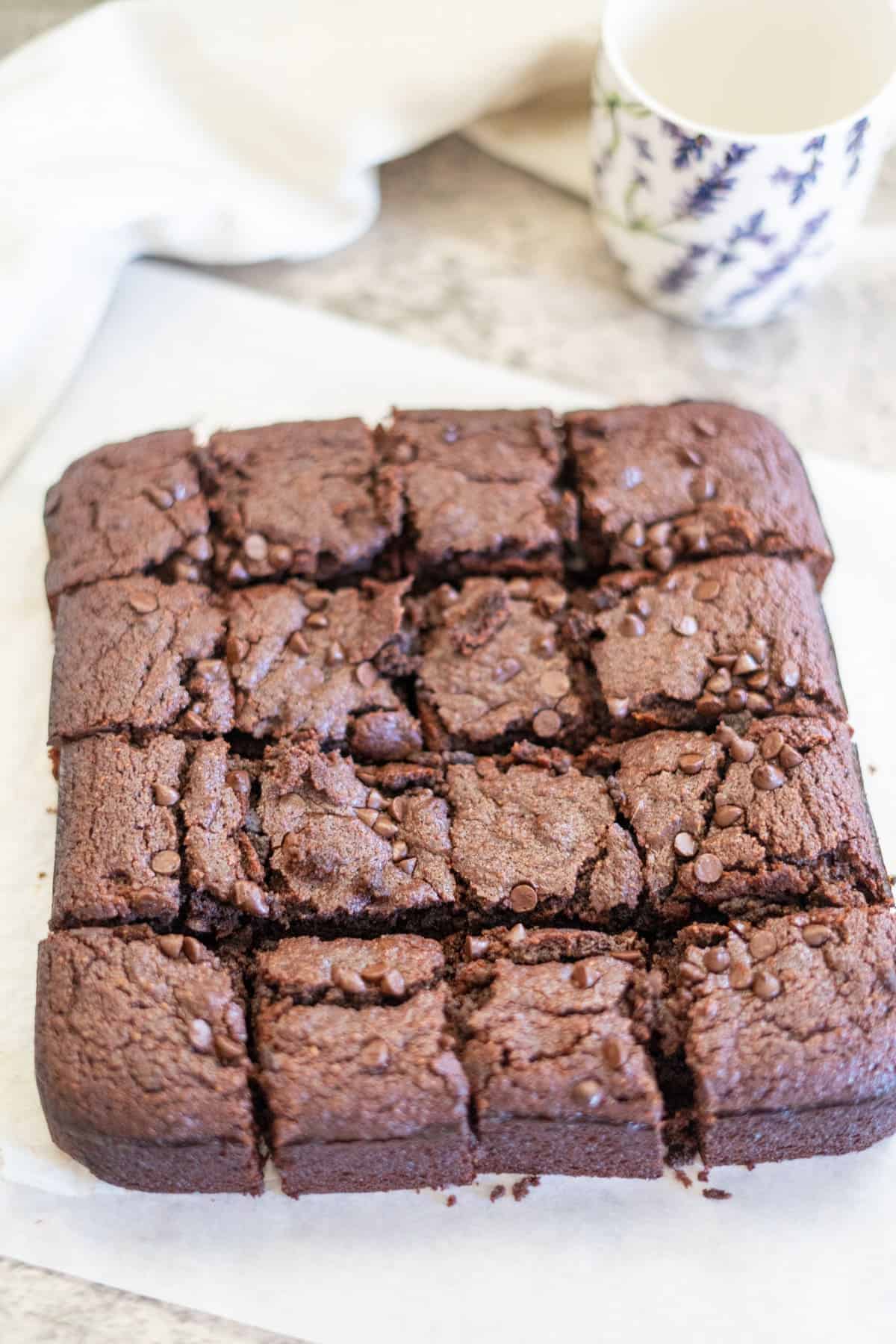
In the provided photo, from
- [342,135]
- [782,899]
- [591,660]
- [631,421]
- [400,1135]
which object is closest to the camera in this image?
[400,1135]

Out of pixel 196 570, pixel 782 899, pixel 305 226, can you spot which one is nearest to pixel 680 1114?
pixel 782 899

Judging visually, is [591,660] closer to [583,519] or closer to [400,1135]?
[583,519]

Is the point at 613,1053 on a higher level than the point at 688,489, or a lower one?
lower

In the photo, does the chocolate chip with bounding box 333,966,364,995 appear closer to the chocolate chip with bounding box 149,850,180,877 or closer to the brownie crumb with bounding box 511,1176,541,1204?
the chocolate chip with bounding box 149,850,180,877

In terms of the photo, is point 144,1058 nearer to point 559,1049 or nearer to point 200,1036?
point 200,1036

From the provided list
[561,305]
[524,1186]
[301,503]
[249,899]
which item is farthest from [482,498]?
[524,1186]

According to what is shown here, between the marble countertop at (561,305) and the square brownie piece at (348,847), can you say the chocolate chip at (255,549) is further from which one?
the marble countertop at (561,305)

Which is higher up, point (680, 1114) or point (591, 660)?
point (591, 660)

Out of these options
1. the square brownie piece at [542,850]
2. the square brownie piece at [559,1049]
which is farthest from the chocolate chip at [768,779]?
the square brownie piece at [559,1049]

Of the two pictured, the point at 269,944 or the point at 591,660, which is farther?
the point at 591,660
